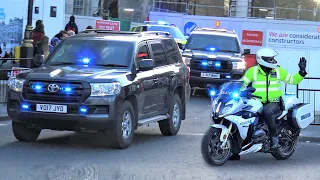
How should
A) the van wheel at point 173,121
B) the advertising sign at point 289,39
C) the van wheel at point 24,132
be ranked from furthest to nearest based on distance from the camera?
the advertising sign at point 289,39, the van wheel at point 173,121, the van wheel at point 24,132

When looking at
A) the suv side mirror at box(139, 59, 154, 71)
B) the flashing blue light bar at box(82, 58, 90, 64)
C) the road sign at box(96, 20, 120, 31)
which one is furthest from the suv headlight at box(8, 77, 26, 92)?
the road sign at box(96, 20, 120, 31)

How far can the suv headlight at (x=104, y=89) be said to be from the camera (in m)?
9.61

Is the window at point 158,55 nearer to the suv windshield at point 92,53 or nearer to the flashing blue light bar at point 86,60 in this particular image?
the suv windshield at point 92,53

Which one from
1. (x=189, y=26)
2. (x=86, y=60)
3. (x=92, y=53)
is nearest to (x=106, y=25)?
(x=189, y=26)

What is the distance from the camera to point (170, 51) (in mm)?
12492

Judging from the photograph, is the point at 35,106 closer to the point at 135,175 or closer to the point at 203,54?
the point at 135,175

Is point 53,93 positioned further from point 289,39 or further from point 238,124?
point 289,39

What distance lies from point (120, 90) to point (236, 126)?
1.93 metres

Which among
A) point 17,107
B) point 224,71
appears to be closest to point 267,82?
point 17,107

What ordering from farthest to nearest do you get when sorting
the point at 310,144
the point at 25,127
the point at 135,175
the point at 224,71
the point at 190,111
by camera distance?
1. the point at 224,71
2. the point at 190,111
3. the point at 310,144
4. the point at 25,127
5. the point at 135,175

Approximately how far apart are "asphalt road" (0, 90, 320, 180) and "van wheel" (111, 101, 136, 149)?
16 centimetres

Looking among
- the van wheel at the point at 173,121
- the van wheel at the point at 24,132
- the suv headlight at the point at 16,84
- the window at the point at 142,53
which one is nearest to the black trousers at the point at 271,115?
the window at the point at 142,53

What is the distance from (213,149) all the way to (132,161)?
118 cm

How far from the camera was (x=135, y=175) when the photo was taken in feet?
27.2
